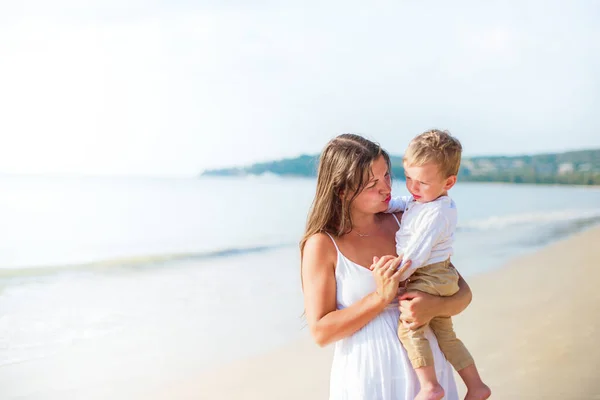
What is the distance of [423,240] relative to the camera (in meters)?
2.13

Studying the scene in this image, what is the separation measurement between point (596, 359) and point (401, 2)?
11.5 meters

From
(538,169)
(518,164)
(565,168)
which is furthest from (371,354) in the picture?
(565,168)

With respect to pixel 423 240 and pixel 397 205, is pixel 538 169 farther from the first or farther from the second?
pixel 423 240

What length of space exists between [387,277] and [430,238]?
22 cm

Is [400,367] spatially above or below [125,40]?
below

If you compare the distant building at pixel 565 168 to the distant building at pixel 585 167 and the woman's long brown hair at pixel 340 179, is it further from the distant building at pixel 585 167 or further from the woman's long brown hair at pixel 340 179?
the woman's long brown hair at pixel 340 179

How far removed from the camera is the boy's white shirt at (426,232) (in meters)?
2.12

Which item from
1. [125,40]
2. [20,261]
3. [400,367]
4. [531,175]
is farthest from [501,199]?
[400,367]

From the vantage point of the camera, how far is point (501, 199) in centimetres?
2183

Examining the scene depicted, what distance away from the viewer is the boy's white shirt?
6.97ft

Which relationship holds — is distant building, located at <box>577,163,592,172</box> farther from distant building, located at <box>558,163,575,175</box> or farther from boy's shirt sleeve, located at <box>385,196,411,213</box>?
boy's shirt sleeve, located at <box>385,196,411,213</box>

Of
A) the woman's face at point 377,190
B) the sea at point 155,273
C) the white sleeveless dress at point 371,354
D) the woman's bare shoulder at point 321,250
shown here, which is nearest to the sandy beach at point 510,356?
the sea at point 155,273

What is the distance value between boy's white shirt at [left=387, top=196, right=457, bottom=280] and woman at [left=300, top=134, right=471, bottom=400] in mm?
77

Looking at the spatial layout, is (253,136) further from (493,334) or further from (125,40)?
(493,334)
